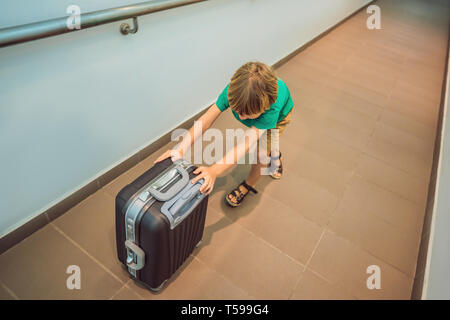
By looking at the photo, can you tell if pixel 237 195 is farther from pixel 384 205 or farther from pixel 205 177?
pixel 384 205

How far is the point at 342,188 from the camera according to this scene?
196cm

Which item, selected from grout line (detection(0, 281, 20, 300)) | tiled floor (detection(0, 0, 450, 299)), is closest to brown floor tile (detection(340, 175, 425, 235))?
tiled floor (detection(0, 0, 450, 299))

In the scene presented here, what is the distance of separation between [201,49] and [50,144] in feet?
3.73

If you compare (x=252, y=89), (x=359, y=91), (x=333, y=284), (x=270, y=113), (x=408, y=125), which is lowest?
(x=333, y=284)

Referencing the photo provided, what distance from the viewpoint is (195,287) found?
4.38ft

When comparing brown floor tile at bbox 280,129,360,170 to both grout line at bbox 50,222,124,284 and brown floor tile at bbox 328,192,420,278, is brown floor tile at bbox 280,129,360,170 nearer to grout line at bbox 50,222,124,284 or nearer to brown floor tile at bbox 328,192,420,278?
brown floor tile at bbox 328,192,420,278

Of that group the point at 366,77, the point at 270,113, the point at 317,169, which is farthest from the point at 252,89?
the point at 366,77

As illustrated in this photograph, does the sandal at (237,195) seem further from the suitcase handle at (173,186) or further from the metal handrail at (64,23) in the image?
the metal handrail at (64,23)

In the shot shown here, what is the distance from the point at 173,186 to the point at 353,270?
1.11 meters

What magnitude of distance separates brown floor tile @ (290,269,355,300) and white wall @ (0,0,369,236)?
49.7 inches

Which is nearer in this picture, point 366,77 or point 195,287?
point 195,287

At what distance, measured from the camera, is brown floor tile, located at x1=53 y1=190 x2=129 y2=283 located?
1.38 m

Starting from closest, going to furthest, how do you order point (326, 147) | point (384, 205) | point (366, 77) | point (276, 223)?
1. point (276, 223)
2. point (384, 205)
3. point (326, 147)
4. point (366, 77)
